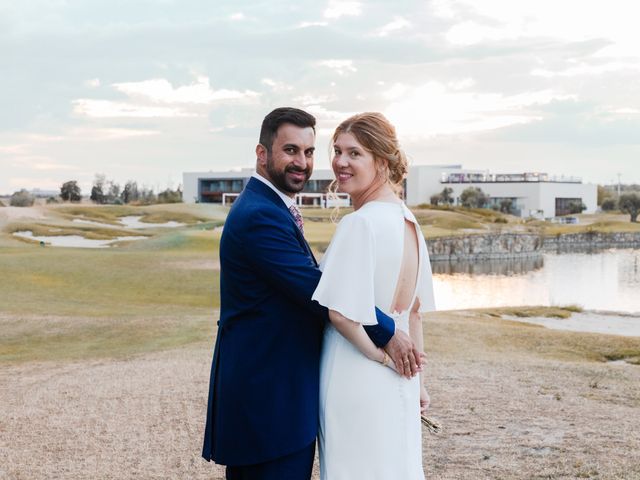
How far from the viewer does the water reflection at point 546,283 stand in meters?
29.1

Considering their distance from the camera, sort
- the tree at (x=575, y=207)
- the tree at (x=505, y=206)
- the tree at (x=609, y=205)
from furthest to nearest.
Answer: the tree at (x=575, y=207) → the tree at (x=609, y=205) → the tree at (x=505, y=206)

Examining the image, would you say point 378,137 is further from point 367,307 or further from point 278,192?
point 367,307

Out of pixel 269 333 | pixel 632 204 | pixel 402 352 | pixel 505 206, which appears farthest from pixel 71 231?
pixel 632 204

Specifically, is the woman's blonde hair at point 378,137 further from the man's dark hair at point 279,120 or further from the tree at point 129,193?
the tree at point 129,193

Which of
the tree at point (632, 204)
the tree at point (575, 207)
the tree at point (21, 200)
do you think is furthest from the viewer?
the tree at point (575, 207)

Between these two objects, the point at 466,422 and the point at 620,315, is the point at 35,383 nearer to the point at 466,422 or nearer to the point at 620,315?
the point at 466,422

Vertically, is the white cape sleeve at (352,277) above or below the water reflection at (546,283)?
above

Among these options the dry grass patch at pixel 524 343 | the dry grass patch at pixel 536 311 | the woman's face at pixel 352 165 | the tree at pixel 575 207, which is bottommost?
the dry grass patch at pixel 536 311

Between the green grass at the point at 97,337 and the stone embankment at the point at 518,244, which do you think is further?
the stone embankment at the point at 518,244

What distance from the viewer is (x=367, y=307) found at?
133 inches

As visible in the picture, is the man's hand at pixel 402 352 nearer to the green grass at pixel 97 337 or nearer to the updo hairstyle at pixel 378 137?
the updo hairstyle at pixel 378 137

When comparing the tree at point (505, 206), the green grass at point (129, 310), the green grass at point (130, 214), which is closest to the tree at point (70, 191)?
the green grass at point (130, 214)

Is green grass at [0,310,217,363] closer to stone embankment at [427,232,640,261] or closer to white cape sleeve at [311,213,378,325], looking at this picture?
white cape sleeve at [311,213,378,325]

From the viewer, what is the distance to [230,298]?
12.0 ft
